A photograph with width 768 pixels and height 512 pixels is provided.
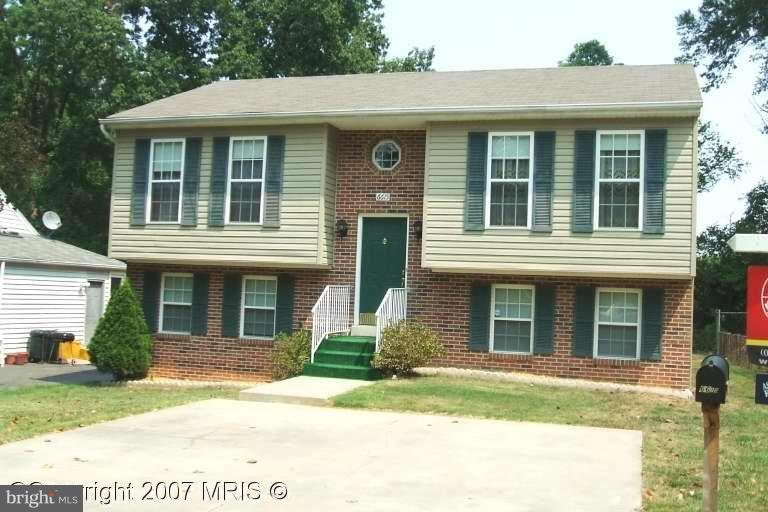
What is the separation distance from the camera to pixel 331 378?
13508 millimetres

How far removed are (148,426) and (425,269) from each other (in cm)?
707

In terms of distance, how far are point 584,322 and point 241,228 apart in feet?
22.0

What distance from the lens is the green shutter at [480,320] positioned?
14.3m

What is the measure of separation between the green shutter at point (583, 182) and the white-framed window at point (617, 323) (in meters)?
1.35

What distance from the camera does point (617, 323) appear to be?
13.8 m

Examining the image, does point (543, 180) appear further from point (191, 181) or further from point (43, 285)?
point (43, 285)

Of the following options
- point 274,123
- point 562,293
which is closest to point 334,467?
point 562,293

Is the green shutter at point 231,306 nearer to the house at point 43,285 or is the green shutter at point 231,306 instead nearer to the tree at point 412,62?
the house at point 43,285

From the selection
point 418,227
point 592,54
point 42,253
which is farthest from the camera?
point 592,54

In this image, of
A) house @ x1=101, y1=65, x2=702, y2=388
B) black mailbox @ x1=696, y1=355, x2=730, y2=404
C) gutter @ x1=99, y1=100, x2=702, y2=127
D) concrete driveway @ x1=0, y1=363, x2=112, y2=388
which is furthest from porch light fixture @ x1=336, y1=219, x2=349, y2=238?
black mailbox @ x1=696, y1=355, x2=730, y2=404

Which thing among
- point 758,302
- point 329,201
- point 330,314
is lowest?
point 330,314

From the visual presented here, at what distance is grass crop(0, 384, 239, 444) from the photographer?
360 inches

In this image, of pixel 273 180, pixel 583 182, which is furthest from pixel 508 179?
pixel 273 180

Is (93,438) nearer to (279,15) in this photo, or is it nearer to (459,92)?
(459,92)
